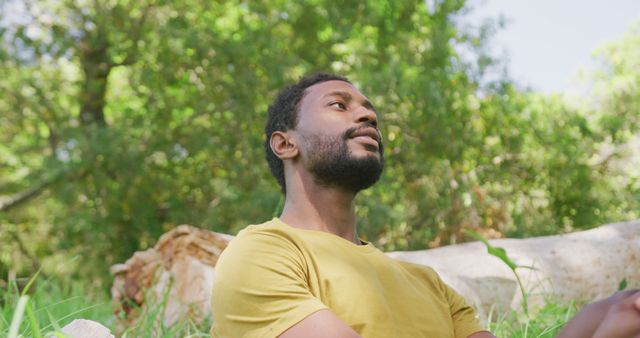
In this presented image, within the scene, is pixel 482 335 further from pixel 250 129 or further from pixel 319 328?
pixel 250 129

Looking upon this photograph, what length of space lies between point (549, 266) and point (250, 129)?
4.11m

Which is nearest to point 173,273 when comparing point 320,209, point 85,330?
point 320,209

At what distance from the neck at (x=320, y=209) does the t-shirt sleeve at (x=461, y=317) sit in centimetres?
37

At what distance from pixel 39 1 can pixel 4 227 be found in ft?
9.45

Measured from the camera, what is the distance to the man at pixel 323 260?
1.71 m

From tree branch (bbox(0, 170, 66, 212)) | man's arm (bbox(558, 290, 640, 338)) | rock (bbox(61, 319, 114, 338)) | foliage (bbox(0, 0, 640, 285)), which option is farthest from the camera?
tree branch (bbox(0, 170, 66, 212))

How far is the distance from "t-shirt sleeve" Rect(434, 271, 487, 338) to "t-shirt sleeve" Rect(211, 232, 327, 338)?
0.65 m

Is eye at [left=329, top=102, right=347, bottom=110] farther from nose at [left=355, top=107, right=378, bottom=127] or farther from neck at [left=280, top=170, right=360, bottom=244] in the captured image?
neck at [left=280, top=170, right=360, bottom=244]

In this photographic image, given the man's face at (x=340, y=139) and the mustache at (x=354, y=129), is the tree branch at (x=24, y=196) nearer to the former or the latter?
the man's face at (x=340, y=139)

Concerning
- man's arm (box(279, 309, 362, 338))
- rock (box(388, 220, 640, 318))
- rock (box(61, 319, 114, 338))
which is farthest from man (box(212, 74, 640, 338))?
rock (box(388, 220, 640, 318))

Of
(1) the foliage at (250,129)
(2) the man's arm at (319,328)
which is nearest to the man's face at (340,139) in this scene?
(2) the man's arm at (319,328)

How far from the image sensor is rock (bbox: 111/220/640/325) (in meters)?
4.05

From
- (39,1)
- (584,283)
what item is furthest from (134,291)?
(39,1)

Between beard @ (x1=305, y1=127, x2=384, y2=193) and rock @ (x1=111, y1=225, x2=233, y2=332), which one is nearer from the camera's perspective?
beard @ (x1=305, y1=127, x2=384, y2=193)
